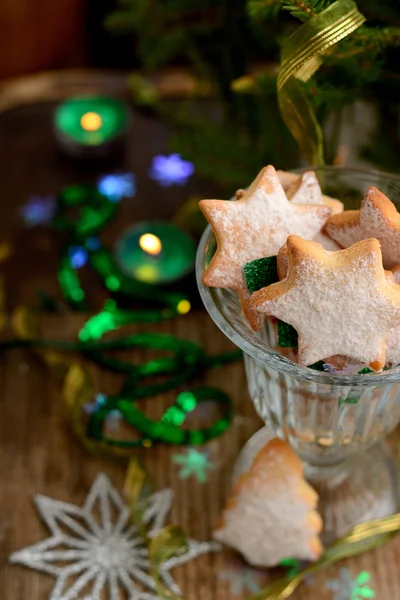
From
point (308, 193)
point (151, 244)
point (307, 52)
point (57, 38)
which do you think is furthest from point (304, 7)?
point (57, 38)

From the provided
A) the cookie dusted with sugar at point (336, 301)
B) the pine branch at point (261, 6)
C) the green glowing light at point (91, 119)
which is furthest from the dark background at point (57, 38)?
the cookie dusted with sugar at point (336, 301)

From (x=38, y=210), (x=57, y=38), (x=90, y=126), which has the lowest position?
(x=38, y=210)

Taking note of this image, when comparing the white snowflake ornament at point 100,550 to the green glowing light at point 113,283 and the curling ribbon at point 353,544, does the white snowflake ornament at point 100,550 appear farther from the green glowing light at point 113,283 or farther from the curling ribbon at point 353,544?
the green glowing light at point 113,283

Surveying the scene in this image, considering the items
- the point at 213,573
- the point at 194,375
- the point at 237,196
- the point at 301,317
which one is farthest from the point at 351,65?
the point at 213,573

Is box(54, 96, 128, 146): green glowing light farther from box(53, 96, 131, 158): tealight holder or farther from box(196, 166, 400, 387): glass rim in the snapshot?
box(196, 166, 400, 387): glass rim

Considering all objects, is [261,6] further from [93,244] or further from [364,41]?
[93,244]

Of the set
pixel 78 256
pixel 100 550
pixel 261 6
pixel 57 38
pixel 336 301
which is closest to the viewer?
pixel 336 301
